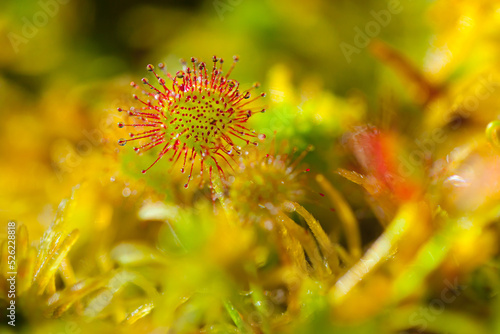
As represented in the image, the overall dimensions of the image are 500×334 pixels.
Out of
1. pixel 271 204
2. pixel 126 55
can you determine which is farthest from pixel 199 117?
pixel 126 55

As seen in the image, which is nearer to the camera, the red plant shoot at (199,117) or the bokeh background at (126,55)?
the red plant shoot at (199,117)

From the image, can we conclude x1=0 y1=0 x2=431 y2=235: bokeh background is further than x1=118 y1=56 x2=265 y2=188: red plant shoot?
Yes

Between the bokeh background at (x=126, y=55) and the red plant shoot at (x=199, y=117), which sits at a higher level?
the bokeh background at (x=126, y=55)

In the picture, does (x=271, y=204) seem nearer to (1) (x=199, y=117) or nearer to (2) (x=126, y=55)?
(1) (x=199, y=117)

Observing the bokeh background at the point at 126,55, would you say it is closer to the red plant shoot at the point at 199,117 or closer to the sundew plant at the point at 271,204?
the sundew plant at the point at 271,204

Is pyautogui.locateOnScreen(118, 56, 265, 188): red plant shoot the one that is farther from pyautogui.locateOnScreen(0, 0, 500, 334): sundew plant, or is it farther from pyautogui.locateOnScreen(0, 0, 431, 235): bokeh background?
pyautogui.locateOnScreen(0, 0, 431, 235): bokeh background

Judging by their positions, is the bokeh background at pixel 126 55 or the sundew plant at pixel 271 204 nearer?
the sundew plant at pixel 271 204

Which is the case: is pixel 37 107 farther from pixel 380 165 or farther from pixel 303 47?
pixel 380 165

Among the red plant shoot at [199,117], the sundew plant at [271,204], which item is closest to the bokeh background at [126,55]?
the sundew plant at [271,204]

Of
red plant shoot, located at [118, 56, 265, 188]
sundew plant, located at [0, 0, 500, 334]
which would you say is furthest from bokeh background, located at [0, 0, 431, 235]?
red plant shoot, located at [118, 56, 265, 188]
